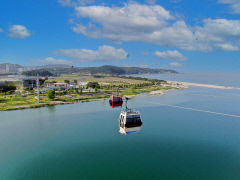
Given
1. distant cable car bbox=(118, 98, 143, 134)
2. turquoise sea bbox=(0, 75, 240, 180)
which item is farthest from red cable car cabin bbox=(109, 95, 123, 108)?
turquoise sea bbox=(0, 75, 240, 180)

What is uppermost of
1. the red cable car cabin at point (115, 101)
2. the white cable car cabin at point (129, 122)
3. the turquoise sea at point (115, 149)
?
the red cable car cabin at point (115, 101)

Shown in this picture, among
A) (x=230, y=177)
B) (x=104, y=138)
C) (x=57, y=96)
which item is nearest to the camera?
(x=230, y=177)

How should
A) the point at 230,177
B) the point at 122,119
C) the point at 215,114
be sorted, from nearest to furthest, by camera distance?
the point at 230,177, the point at 122,119, the point at 215,114

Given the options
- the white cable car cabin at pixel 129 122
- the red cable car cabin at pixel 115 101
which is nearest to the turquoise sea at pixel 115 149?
the white cable car cabin at pixel 129 122

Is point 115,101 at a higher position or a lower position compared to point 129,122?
higher

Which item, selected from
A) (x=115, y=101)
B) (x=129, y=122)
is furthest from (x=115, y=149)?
(x=129, y=122)

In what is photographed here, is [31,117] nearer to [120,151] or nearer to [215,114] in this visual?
[120,151]

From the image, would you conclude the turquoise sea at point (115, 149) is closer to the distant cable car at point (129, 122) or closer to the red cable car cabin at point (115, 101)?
the distant cable car at point (129, 122)

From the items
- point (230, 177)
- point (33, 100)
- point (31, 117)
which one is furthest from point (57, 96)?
point (230, 177)

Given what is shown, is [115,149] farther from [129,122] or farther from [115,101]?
[129,122]
